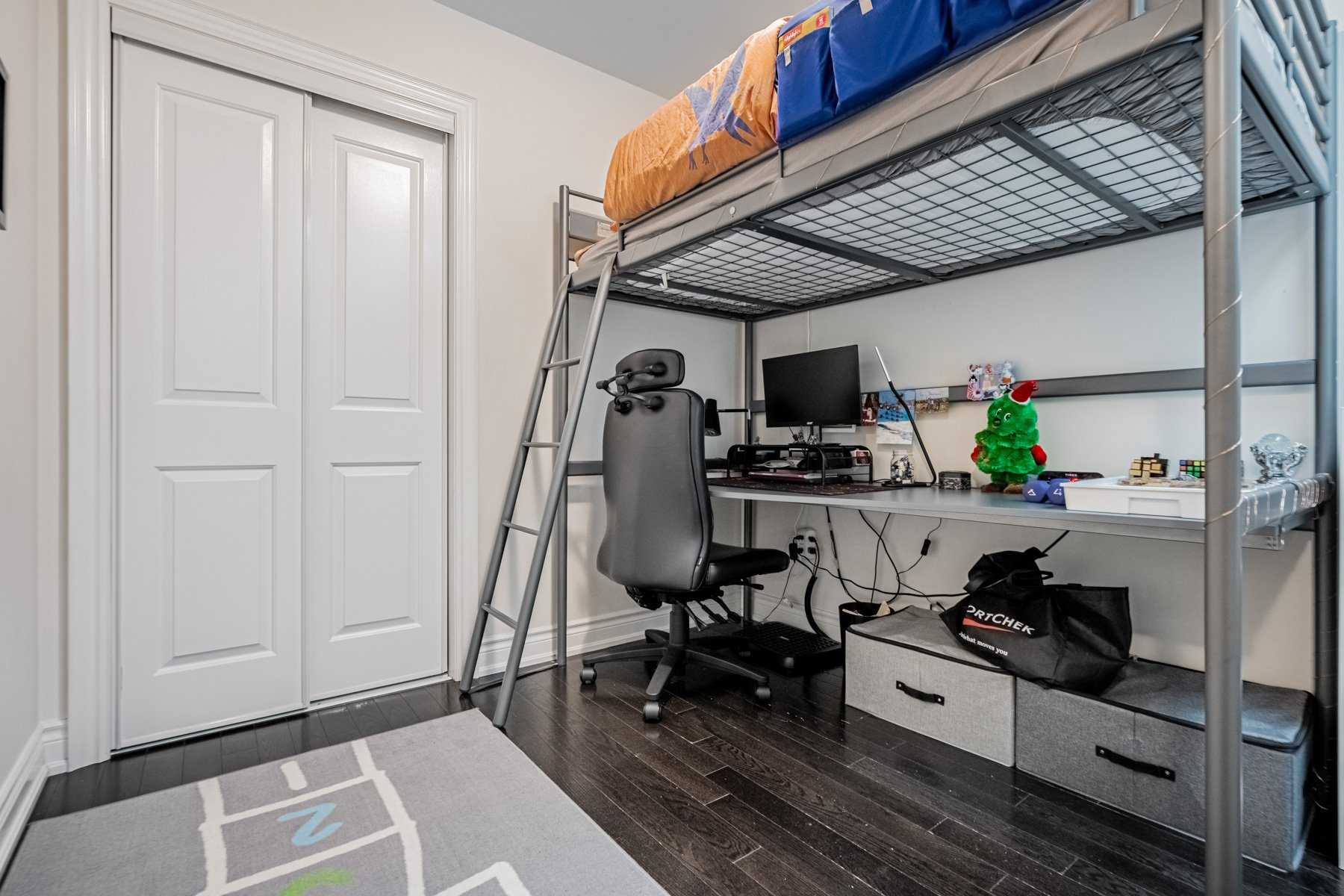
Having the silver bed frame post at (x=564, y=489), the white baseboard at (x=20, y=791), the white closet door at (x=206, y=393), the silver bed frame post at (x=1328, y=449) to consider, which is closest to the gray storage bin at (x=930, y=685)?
the silver bed frame post at (x=1328, y=449)

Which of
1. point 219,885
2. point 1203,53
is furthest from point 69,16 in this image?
point 1203,53

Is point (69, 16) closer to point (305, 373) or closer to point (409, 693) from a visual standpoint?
point (305, 373)

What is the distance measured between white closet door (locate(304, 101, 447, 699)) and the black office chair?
2.31ft

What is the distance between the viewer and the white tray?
3.78 ft

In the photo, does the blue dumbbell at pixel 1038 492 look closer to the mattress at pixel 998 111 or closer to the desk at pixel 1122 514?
the desk at pixel 1122 514

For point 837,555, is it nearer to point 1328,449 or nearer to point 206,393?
point 1328,449

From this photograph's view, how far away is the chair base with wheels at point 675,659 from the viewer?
2055 mm

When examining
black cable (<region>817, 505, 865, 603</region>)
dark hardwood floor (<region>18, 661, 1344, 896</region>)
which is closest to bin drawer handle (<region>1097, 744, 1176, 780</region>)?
dark hardwood floor (<region>18, 661, 1344, 896</region>)

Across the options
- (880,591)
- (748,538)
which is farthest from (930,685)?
(748,538)

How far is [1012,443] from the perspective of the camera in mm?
1946

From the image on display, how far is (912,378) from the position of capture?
96.7 inches

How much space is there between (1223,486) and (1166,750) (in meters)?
0.79

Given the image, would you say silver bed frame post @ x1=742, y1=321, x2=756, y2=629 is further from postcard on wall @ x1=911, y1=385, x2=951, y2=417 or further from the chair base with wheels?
postcard on wall @ x1=911, y1=385, x2=951, y2=417

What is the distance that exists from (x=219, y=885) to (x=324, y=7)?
2538 millimetres
